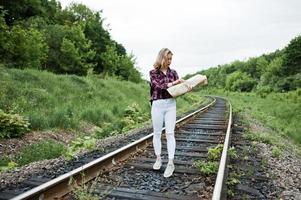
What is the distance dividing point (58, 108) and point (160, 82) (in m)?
7.74

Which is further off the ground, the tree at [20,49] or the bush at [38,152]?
the tree at [20,49]

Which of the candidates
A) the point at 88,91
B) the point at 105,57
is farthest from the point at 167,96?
the point at 105,57

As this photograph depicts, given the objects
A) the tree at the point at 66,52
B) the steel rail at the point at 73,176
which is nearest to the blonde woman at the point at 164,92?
the steel rail at the point at 73,176

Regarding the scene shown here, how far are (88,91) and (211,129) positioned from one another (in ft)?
26.2

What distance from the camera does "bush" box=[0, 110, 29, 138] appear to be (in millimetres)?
8906

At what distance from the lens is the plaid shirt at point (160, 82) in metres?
5.68

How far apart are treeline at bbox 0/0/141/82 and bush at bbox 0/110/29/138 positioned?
9467 mm

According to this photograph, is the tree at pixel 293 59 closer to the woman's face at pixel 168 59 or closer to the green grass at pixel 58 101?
the green grass at pixel 58 101

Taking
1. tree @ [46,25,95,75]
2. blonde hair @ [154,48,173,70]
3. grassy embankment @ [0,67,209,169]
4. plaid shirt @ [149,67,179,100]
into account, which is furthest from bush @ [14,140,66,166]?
tree @ [46,25,95,75]

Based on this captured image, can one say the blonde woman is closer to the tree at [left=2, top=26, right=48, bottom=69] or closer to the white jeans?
the white jeans

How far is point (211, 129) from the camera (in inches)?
456

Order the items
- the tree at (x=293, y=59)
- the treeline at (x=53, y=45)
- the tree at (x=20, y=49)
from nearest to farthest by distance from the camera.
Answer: the tree at (x=20, y=49) < the treeline at (x=53, y=45) < the tree at (x=293, y=59)

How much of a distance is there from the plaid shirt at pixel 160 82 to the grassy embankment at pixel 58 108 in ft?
9.19

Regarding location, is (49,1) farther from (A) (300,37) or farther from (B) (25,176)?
(B) (25,176)
